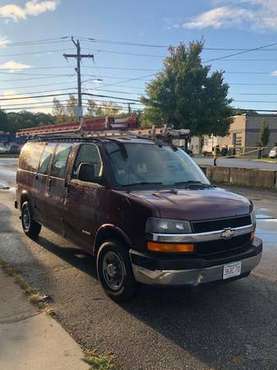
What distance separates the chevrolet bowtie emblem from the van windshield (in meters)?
1.07

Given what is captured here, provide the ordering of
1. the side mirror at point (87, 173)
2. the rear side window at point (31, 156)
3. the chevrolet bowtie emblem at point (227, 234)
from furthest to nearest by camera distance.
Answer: the rear side window at point (31, 156)
the side mirror at point (87, 173)
the chevrolet bowtie emblem at point (227, 234)

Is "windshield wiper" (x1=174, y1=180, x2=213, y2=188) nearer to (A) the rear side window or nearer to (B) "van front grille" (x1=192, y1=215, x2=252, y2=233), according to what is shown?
(B) "van front grille" (x1=192, y1=215, x2=252, y2=233)

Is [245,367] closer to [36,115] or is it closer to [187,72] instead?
[187,72]

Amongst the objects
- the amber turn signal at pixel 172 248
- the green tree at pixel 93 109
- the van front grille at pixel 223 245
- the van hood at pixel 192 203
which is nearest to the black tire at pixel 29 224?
the van hood at pixel 192 203

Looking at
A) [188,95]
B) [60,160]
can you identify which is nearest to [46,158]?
[60,160]

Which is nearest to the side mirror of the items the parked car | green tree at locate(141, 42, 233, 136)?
the parked car

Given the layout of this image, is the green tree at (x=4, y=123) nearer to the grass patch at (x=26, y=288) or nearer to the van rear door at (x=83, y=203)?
the grass patch at (x=26, y=288)

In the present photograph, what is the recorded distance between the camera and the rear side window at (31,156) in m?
8.05

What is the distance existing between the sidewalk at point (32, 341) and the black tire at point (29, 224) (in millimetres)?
3189

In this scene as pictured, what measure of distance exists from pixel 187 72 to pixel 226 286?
2853cm

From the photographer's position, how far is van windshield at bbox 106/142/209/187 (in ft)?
18.8

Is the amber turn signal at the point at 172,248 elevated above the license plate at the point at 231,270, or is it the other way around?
the amber turn signal at the point at 172,248

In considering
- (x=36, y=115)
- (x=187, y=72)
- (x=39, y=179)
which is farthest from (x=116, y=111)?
(x=39, y=179)

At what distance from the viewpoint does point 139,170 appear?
584 cm
